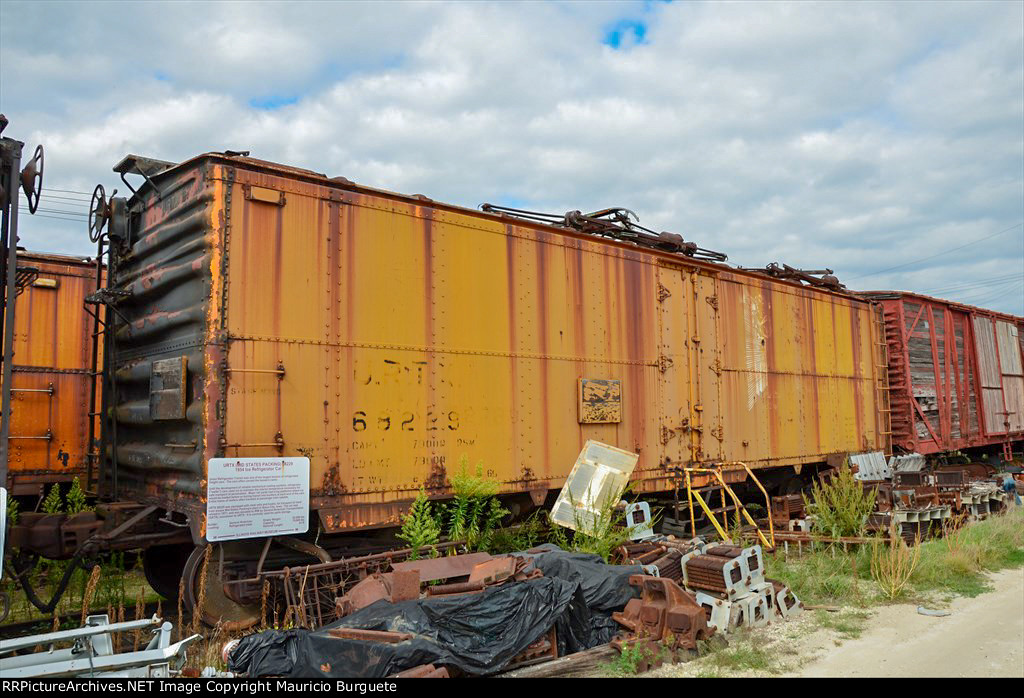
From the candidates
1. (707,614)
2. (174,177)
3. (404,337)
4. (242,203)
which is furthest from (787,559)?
(174,177)

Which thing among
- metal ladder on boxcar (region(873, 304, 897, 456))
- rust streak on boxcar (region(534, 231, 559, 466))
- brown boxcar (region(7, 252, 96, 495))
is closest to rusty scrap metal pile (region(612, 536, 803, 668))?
rust streak on boxcar (region(534, 231, 559, 466))

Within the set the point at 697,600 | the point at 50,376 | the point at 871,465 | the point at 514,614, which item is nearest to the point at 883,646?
the point at 697,600

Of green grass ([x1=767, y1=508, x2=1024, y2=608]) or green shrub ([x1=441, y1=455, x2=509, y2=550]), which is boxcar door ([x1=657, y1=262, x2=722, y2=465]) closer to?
green grass ([x1=767, y1=508, x2=1024, y2=608])

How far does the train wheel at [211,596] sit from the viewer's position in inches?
227

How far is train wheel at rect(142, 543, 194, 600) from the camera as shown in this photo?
7.24m

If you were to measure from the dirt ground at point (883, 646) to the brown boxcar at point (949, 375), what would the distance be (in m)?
8.89

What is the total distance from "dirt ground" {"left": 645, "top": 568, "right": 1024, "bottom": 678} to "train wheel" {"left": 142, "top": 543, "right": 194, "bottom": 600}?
5024mm

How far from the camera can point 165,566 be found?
733 cm

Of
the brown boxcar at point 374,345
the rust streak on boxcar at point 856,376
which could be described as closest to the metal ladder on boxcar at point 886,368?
the rust streak on boxcar at point 856,376

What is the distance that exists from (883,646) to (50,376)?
956cm

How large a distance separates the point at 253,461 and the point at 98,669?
5.99 feet

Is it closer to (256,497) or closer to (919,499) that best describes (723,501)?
(919,499)

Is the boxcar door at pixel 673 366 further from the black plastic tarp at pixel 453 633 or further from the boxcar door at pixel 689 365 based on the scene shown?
the black plastic tarp at pixel 453 633

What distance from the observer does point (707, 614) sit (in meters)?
5.63
